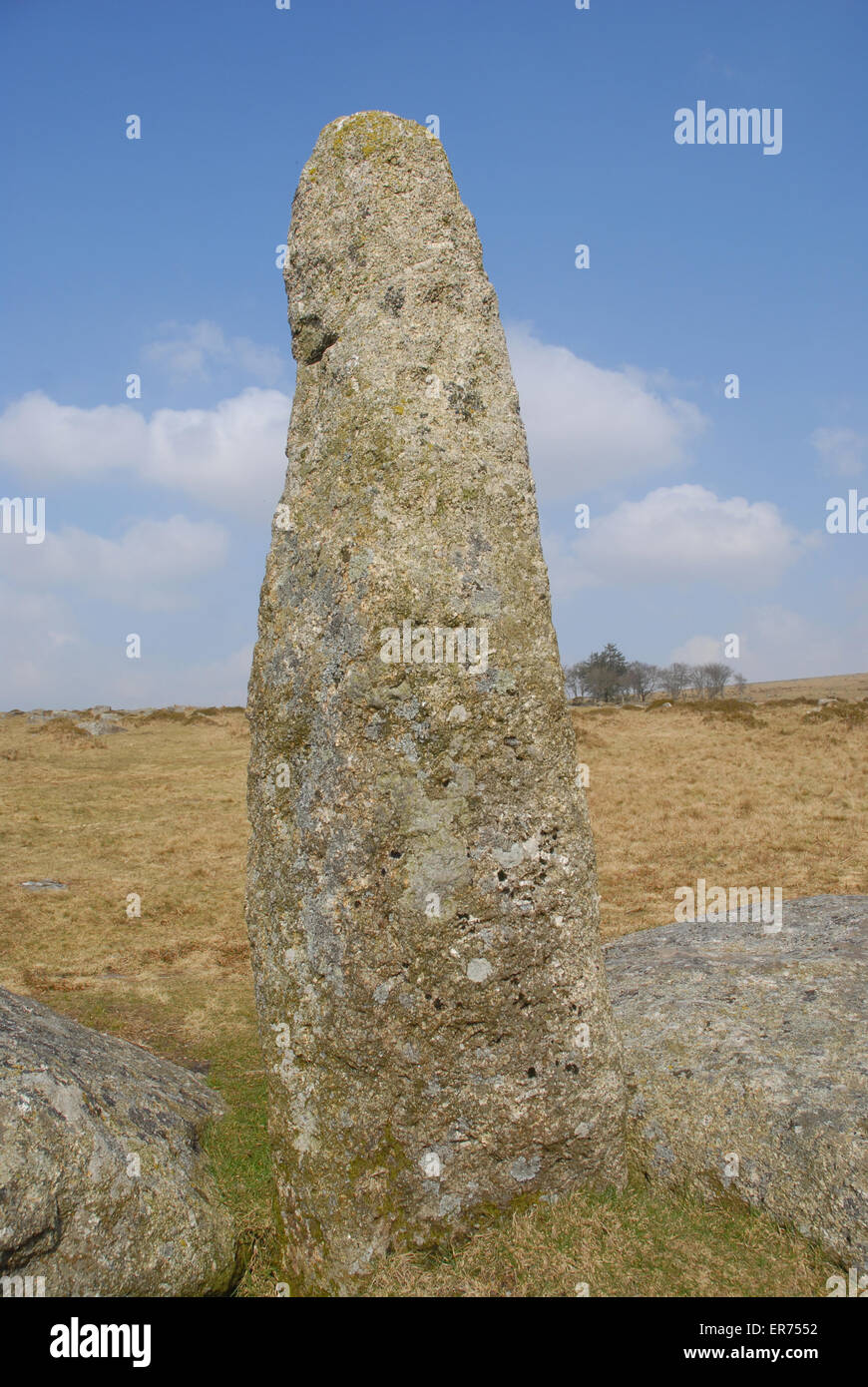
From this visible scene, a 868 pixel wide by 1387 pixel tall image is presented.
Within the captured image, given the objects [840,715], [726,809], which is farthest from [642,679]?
[726,809]

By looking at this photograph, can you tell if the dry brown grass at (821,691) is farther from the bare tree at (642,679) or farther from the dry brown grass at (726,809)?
the dry brown grass at (726,809)

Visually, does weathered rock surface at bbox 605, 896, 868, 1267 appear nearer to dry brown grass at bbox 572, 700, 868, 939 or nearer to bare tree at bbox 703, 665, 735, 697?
dry brown grass at bbox 572, 700, 868, 939

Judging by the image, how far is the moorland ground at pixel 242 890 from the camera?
4.25 meters

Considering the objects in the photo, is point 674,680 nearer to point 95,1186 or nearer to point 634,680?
point 634,680

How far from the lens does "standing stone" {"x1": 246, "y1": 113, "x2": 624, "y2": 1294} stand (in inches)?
175

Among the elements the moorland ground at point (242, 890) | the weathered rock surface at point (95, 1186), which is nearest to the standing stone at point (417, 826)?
the moorland ground at point (242, 890)

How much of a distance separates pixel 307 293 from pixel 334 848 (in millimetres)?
3293

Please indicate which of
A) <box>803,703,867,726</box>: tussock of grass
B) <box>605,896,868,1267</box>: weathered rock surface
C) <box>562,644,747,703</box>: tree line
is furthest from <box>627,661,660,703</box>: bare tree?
<box>605,896,868,1267</box>: weathered rock surface

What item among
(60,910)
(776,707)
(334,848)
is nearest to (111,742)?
(60,910)

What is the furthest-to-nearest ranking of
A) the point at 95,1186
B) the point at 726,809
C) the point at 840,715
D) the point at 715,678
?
the point at 715,678, the point at 840,715, the point at 726,809, the point at 95,1186

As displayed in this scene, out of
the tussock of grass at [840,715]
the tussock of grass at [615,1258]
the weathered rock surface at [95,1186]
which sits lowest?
the tussock of grass at [615,1258]

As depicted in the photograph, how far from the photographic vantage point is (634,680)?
3361 inches

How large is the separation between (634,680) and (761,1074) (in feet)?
269

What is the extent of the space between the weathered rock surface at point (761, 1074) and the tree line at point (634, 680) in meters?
67.6
